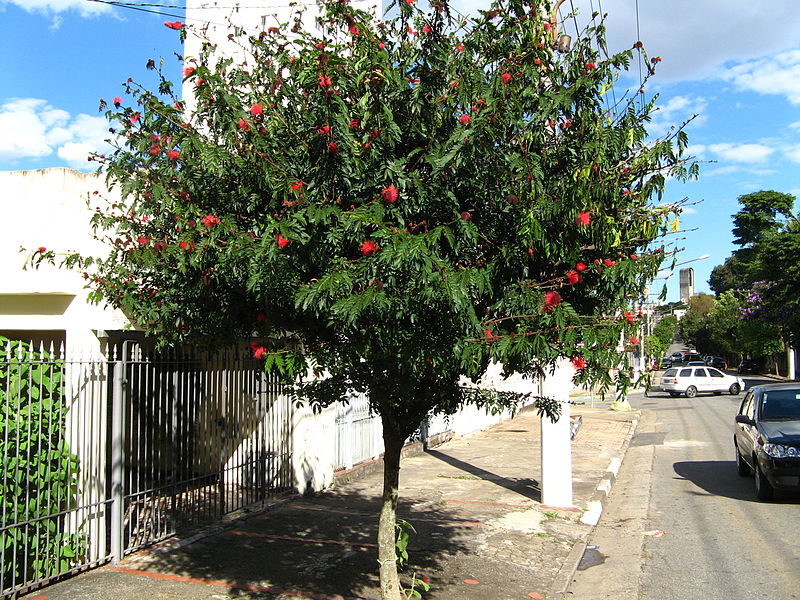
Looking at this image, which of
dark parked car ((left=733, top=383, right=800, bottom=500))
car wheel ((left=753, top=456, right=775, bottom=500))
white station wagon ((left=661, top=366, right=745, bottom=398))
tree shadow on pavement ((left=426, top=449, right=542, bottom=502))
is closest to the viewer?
dark parked car ((left=733, top=383, right=800, bottom=500))

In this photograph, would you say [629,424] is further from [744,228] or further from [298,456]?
[744,228]

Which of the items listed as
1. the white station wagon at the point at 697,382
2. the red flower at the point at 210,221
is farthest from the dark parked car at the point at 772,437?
the white station wagon at the point at 697,382

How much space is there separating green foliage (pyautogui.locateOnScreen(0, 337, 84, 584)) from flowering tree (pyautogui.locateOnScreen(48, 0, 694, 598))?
1.57 metres

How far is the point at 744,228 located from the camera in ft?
Answer: 248

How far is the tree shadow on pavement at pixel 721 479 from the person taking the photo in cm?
1082

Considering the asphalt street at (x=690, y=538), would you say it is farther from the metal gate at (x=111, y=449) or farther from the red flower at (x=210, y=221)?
the red flower at (x=210, y=221)

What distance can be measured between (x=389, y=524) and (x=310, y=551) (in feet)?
9.06

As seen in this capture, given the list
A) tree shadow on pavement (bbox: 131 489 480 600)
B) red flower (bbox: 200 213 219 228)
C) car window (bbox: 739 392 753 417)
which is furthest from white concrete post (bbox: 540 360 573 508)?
red flower (bbox: 200 213 219 228)

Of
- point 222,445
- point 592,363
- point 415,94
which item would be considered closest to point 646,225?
point 592,363

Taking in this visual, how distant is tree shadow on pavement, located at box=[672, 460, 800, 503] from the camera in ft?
35.5

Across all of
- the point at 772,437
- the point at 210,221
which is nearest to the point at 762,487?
the point at 772,437

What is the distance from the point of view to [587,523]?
9.33 metres

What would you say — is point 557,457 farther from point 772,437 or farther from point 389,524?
point 389,524

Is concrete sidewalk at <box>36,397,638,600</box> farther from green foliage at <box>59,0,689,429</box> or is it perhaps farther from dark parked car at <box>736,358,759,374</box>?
dark parked car at <box>736,358,759,374</box>
